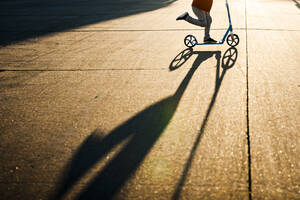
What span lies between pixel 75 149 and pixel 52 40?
19.3 ft

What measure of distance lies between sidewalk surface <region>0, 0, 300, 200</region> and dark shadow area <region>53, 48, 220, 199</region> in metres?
0.01

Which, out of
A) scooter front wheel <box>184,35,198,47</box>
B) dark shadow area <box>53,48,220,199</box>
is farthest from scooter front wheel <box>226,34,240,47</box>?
dark shadow area <box>53,48,220,199</box>

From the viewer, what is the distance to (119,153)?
9.21 ft

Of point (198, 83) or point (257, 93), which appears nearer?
point (257, 93)

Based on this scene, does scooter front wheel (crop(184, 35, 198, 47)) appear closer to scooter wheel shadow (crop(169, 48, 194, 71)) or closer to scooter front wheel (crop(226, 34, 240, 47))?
scooter wheel shadow (crop(169, 48, 194, 71))

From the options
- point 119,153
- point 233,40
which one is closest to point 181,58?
point 233,40

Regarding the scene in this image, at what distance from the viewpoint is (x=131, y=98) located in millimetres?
4043

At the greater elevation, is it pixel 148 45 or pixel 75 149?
pixel 148 45

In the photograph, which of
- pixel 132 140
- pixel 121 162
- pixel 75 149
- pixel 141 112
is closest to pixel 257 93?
pixel 141 112

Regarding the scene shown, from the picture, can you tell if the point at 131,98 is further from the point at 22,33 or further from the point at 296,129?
the point at 22,33

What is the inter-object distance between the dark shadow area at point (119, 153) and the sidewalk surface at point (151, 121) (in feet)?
0.04

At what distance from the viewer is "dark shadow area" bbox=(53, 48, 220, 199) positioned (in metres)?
2.37

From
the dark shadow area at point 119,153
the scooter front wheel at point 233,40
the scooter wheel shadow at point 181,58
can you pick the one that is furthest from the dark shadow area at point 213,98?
the scooter wheel shadow at point 181,58

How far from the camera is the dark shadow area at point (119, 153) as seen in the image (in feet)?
7.76
